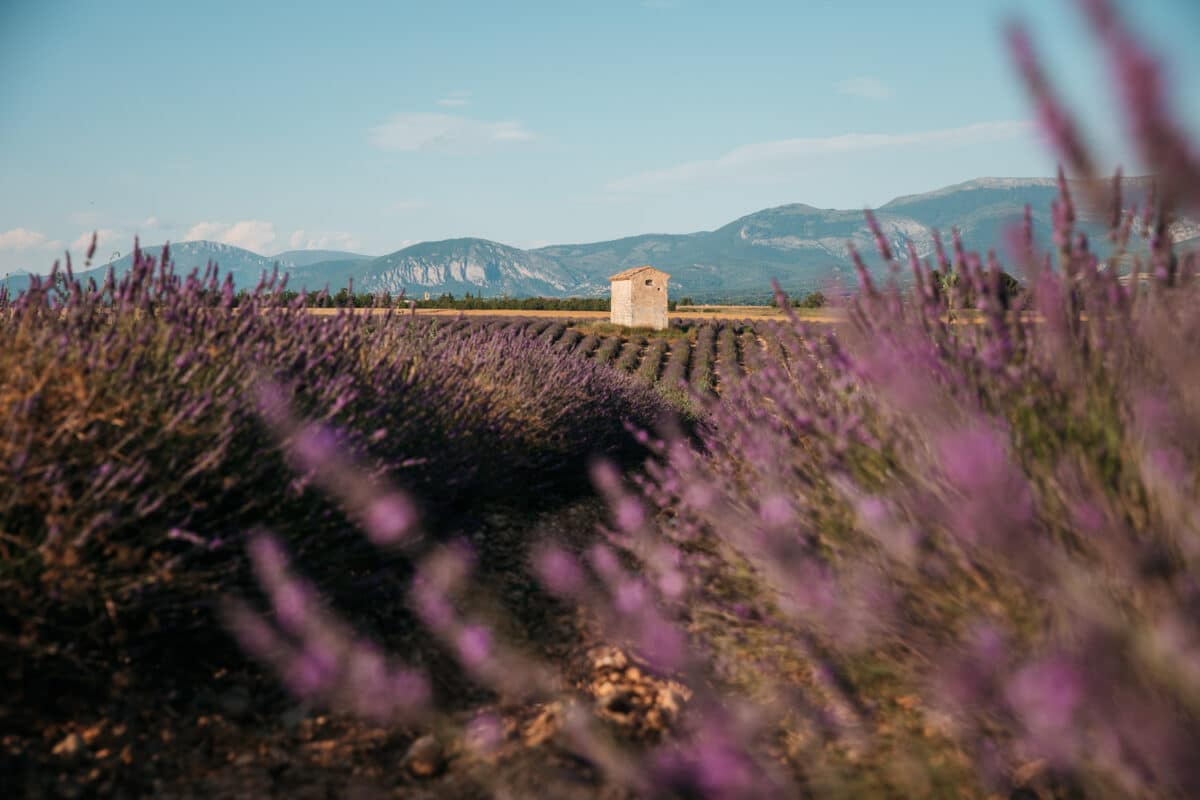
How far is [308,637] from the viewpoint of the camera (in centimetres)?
282

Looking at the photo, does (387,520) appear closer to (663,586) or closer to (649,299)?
(663,586)

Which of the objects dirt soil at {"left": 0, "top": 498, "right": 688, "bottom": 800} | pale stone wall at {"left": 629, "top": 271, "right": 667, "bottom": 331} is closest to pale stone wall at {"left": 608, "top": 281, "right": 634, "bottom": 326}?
pale stone wall at {"left": 629, "top": 271, "right": 667, "bottom": 331}

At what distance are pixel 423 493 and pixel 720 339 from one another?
3624 cm

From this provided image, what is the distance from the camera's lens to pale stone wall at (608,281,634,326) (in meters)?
50.6

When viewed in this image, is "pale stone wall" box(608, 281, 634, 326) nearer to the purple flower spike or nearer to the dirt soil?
the purple flower spike

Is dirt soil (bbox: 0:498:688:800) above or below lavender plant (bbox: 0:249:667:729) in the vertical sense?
below

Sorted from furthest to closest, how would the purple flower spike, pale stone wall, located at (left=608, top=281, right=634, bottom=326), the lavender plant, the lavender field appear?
1. pale stone wall, located at (left=608, top=281, right=634, bottom=326)
2. the purple flower spike
3. the lavender plant
4. the lavender field

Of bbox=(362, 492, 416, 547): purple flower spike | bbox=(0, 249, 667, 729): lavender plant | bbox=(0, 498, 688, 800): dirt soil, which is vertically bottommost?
bbox=(0, 498, 688, 800): dirt soil

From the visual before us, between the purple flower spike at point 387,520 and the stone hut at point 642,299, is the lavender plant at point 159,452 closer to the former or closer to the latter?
the purple flower spike at point 387,520

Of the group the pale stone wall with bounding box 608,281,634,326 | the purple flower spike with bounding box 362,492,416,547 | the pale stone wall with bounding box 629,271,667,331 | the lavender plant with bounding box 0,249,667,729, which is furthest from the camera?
the pale stone wall with bounding box 608,281,634,326

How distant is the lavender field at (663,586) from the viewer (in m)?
1.74

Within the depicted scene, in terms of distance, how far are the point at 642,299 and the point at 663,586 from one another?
48559 mm

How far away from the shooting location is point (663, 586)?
2859 mm

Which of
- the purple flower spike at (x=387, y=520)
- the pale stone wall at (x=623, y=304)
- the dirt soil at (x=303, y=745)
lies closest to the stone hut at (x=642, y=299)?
the pale stone wall at (x=623, y=304)
